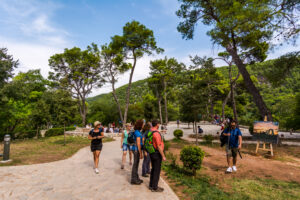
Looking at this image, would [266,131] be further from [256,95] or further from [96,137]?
[96,137]

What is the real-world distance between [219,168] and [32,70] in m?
26.1

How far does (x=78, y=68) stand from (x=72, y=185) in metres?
25.0

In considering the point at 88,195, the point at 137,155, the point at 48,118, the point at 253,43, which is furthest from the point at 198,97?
the point at 48,118

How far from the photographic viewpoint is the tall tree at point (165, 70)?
34.1 metres

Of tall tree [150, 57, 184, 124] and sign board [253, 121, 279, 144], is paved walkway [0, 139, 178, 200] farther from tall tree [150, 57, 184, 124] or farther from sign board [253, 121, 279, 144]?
tall tree [150, 57, 184, 124]

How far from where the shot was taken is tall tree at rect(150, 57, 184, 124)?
34.1 meters

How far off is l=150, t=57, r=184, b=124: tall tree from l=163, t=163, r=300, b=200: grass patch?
29219 mm

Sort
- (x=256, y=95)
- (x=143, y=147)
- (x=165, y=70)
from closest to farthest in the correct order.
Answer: (x=143, y=147)
(x=256, y=95)
(x=165, y=70)

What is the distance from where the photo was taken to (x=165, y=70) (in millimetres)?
34000

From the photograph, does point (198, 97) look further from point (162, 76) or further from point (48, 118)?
point (162, 76)

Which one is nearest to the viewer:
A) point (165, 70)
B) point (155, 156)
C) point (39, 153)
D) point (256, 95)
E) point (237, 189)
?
point (155, 156)

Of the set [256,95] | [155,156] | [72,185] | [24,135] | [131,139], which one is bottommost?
[24,135]

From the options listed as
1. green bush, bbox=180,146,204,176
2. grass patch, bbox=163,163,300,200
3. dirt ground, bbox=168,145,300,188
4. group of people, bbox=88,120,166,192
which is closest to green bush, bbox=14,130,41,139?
group of people, bbox=88,120,166,192

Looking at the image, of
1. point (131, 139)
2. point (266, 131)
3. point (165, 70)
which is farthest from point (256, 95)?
point (165, 70)
